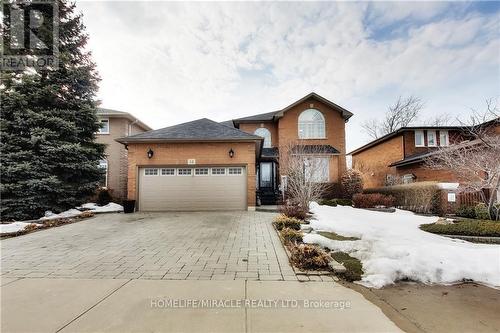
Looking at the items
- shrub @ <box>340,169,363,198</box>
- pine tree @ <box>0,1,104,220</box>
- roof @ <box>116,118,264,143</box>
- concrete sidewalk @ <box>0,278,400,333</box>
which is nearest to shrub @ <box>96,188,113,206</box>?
pine tree @ <box>0,1,104,220</box>

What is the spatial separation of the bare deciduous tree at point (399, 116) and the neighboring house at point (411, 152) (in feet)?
34.6

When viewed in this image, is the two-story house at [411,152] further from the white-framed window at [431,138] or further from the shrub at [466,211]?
the shrub at [466,211]

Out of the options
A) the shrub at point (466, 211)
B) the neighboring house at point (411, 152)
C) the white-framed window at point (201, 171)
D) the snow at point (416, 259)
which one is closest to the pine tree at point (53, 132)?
the white-framed window at point (201, 171)

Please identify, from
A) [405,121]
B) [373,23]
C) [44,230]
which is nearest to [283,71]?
[373,23]

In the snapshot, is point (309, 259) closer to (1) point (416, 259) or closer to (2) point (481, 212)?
(1) point (416, 259)

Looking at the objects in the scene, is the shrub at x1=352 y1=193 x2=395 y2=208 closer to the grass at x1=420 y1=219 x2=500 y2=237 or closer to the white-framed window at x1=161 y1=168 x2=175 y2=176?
the grass at x1=420 y1=219 x2=500 y2=237

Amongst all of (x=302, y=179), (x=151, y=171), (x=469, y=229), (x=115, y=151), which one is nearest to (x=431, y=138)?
(x=302, y=179)

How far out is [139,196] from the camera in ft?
40.3

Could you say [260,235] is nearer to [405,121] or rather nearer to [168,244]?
[168,244]

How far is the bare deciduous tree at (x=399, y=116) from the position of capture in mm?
27828

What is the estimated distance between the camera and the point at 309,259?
422 centimetres

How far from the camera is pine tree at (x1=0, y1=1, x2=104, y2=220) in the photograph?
10.3 metres

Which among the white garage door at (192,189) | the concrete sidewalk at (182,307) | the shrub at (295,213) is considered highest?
the white garage door at (192,189)

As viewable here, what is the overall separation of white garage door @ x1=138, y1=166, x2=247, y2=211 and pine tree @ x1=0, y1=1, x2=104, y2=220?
2.89 meters
